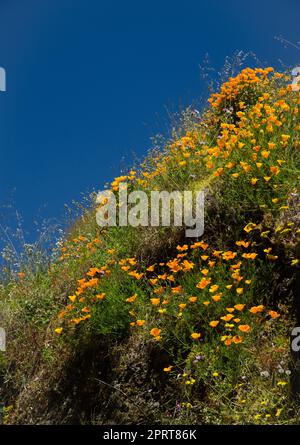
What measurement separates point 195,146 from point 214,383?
3.23m

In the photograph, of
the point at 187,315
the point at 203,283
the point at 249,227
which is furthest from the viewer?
the point at 249,227

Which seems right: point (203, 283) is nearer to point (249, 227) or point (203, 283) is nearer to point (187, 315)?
point (187, 315)

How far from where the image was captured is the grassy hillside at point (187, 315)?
4918mm

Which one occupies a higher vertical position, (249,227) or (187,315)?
(249,227)

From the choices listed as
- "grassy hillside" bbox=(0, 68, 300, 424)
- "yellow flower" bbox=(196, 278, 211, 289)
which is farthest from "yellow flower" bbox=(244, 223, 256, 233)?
"yellow flower" bbox=(196, 278, 211, 289)

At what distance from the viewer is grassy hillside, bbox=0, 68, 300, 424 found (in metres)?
4.92

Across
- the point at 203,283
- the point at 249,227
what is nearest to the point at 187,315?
the point at 203,283

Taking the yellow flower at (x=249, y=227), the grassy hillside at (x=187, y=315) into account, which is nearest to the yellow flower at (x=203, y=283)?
the grassy hillside at (x=187, y=315)

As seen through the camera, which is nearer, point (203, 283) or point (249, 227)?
point (203, 283)

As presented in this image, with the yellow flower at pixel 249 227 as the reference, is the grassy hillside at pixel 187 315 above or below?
below

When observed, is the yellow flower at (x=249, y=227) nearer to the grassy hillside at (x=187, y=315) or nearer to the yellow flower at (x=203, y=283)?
the grassy hillside at (x=187, y=315)

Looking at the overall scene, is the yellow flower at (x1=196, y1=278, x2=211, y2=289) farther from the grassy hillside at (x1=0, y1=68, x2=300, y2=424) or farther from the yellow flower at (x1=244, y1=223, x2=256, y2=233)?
the yellow flower at (x1=244, y1=223, x2=256, y2=233)

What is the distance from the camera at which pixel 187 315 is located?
17.5 ft
